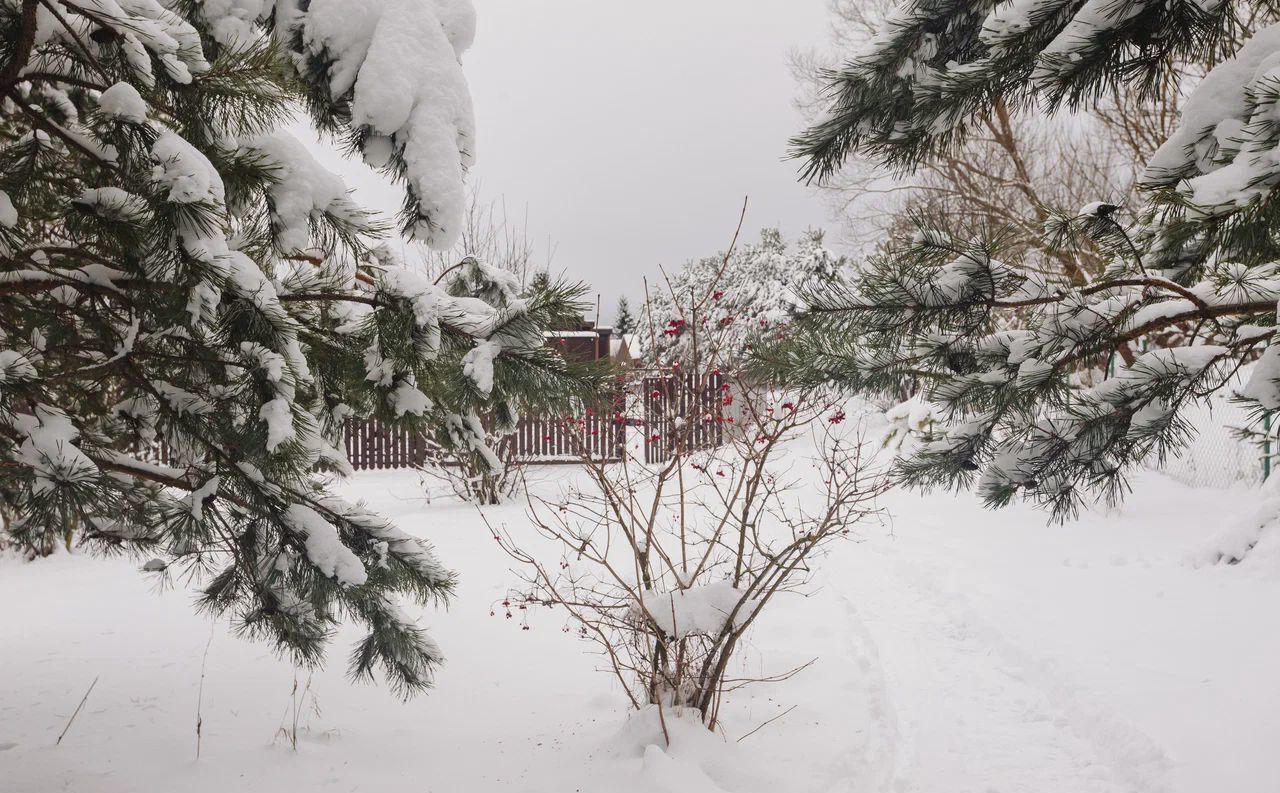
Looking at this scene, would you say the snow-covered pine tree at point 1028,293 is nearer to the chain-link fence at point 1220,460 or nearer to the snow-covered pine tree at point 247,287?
the snow-covered pine tree at point 247,287

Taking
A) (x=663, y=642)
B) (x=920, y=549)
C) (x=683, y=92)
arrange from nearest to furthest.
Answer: (x=663, y=642) < (x=920, y=549) < (x=683, y=92)

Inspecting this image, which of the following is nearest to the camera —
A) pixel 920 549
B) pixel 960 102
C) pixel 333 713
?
pixel 960 102

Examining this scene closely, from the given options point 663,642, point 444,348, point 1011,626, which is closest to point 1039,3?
point 444,348

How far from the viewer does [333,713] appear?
3465mm

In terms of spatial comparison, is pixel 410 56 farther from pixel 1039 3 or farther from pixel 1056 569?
pixel 1056 569

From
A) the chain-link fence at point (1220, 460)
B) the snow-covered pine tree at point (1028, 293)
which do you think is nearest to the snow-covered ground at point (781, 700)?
the snow-covered pine tree at point (1028, 293)

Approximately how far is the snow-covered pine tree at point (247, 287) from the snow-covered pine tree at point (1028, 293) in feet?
3.52

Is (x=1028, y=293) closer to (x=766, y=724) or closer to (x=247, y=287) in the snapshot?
(x=766, y=724)

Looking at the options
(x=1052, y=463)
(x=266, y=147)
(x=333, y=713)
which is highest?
(x=266, y=147)

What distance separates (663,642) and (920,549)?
4.39 metres

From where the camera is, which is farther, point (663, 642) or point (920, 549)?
point (920, 549)

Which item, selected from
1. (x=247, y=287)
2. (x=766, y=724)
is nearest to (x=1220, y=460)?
(x=766, y=724)

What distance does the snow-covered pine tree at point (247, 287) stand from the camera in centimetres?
187

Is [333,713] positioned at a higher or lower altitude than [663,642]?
lower
